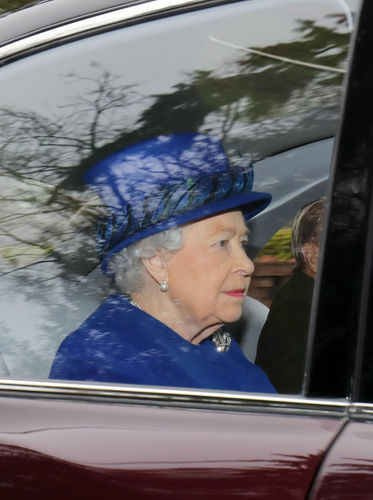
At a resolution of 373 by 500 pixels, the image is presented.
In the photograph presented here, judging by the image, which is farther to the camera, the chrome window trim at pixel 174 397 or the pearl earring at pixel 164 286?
the pearl earring at pixel 164 286

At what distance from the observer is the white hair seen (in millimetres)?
1762

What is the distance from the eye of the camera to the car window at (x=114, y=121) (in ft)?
5.58

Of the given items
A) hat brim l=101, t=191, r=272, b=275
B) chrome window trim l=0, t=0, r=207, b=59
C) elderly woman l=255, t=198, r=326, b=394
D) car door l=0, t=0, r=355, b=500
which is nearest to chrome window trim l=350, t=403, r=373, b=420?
elderly woman l=255, t=198, r=326, b=394

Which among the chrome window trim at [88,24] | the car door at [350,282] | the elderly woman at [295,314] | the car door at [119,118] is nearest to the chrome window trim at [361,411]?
the car door at [350,282]

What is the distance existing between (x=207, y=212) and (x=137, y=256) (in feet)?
0.57

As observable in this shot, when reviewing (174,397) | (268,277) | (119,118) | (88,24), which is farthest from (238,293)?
(88,24)

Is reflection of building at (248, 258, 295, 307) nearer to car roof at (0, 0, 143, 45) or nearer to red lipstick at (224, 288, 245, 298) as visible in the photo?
red lipstick at (224, 288, 245, 298)

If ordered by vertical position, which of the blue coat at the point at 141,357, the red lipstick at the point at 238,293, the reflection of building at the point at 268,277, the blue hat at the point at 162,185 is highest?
the blue hat at the point at 162,185

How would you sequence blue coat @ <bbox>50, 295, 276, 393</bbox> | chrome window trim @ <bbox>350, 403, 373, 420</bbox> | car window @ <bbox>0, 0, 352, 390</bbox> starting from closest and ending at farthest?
chrome window trim @ <bbox>350, 403, 373, 420</bbox> < blue coat @ <bbox>50, 295, 276, 393</bbox> < car window @ <bbox>0, 0, 352, 390</bbox>

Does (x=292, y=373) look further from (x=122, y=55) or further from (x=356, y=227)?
(x=122, y=55)

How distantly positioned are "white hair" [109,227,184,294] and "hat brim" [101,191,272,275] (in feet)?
0.03

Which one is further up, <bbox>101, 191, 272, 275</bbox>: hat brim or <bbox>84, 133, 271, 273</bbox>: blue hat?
<bbox>84, 133, 271, 273</bbox>: blue hat

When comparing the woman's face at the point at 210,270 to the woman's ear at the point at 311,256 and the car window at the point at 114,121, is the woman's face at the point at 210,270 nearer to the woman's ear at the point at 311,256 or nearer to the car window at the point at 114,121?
the car window at the point at 114,121

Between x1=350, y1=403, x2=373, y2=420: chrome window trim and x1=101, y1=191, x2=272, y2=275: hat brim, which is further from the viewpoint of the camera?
x1=101, y1=191, x2=272, y2=275: hat brim
